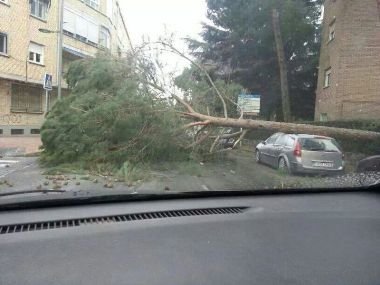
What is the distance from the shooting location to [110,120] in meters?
4.58

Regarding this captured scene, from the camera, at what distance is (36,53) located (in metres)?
3.38

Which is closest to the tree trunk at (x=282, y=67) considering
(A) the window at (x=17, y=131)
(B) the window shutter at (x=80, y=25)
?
(B) the window shutter at (x=80, y=25)

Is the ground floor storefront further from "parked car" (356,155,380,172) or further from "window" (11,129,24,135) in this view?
"parked car" (356,155,380,172)

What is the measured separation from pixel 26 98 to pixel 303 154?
273 cm

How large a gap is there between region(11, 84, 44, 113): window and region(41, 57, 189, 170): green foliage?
0.21 m

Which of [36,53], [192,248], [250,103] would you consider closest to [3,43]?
[36,53]

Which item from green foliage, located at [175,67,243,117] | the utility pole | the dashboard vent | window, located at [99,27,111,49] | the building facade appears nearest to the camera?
the dashboard vent

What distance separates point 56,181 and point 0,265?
1525 mm

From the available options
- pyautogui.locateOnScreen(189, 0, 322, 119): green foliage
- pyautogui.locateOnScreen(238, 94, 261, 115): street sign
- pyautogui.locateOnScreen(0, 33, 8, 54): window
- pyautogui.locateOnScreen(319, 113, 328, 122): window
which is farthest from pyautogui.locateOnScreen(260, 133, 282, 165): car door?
pyautogui.locateOnScreen(0, 33, 8, 54): window

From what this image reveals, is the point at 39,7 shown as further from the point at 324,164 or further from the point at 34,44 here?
the point at 324,164

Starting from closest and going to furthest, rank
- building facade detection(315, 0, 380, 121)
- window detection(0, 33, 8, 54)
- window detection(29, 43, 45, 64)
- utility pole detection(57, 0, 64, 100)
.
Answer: window detection(0, 33, 8, 54)
window detection(29, 43, 45, 64)
utility pole detection(57, 0, 64, 100)
building facade detection(315, 0, 380, 121)

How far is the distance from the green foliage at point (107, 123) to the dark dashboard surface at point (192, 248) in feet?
4.66

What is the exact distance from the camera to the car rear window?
173 inches

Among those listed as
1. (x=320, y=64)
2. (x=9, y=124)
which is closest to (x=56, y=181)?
(x=9, y=124)
